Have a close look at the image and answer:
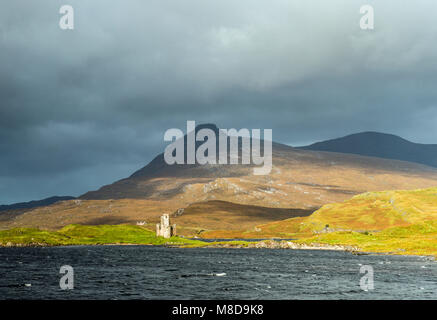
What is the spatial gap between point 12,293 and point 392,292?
5762cm

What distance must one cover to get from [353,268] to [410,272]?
1513 centimetres

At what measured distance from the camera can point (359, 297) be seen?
6638 centimetres
